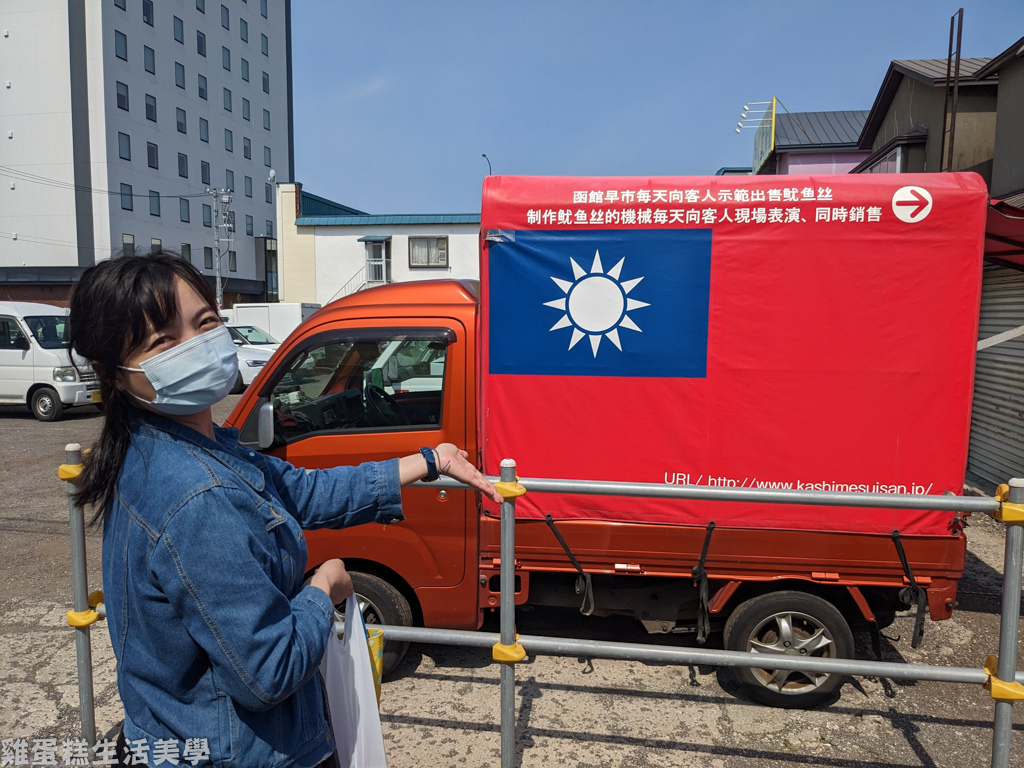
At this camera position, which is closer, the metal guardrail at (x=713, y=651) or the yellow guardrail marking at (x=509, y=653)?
the metal guardrail at (x=713, y=651)

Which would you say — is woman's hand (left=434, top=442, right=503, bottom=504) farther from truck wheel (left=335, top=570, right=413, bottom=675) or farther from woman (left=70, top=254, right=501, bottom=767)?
truck wheel (left=335, top=570, right=413, bottom=675)

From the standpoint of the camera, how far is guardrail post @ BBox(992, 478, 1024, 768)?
205 cm

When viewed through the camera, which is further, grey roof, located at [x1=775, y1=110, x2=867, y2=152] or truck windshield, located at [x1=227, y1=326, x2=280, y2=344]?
grey roof, located at [x1=775, y1=110, x2=867, y2=152]

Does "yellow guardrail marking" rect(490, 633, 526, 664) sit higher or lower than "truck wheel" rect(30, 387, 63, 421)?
higher

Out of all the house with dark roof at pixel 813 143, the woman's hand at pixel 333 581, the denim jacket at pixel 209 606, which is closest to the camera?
the denim jacket at pixel 209 606

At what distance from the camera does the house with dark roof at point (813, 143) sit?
→ 19031 mm

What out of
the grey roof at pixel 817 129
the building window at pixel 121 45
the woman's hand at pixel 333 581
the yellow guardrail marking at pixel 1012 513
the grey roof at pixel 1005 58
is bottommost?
the woman's hand at pixel 333 581

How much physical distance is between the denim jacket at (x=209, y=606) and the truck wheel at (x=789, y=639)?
2633 millimetres

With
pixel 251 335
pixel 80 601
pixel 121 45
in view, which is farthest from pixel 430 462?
pixel 121 45

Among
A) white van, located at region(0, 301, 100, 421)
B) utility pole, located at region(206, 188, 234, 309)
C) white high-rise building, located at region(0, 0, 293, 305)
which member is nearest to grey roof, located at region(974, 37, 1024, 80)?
white van, located at region(0, 301, 100, 421)

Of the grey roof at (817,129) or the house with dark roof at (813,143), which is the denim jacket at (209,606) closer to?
the house with dark roof at (813,143)

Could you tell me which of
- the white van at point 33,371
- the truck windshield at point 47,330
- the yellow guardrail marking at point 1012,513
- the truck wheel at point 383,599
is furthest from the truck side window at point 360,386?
the truck windshield at point 47,330

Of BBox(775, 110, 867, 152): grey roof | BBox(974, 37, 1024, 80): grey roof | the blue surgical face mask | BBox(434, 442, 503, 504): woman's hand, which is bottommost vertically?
BBox(434, 442, 503, 504): woman's hand

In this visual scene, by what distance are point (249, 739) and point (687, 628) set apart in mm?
2870
